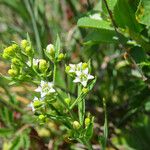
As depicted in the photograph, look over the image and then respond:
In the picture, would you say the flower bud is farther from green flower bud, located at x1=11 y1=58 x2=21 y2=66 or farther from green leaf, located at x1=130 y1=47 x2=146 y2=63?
green leaf, located at x1=130 y1=47 x2=146 y2=63

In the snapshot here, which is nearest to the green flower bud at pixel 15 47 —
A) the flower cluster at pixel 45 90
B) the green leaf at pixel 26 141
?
the flower cluster at pixel 45 90

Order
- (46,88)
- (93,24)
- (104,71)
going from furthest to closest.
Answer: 1. (104,71)
2. (93,24)
3. (46,88)

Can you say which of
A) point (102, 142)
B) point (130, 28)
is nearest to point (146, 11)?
point (130, 28)

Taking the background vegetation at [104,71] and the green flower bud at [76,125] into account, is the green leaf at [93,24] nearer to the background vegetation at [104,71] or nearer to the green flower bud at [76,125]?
the background vegetation at [104,71]

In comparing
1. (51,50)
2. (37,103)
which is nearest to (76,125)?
(37,103)

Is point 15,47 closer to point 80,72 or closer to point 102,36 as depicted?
point 80,72

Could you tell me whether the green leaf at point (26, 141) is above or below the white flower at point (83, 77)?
below

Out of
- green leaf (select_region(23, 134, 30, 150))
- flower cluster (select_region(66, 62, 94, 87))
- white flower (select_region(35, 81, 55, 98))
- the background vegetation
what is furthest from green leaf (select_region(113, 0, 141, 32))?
green leaf (select_region(23, 134, 30, 150))

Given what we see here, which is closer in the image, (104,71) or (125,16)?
(125,16)
